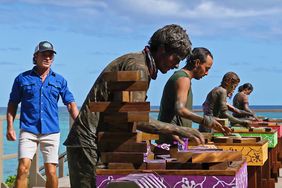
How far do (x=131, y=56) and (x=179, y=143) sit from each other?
75 centimetres

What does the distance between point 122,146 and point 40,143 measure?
125 inches

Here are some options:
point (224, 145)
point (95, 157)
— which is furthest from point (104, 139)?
point (224, 145)

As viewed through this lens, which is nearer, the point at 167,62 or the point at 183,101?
the point at 167,62

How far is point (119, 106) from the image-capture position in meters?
3.79

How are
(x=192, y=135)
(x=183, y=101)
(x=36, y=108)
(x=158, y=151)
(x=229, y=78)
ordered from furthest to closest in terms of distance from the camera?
(x=229, y=78)
(x=36, y=108)
(x=183, y=101)
(x=158, y=151)
(x=192, y=135)

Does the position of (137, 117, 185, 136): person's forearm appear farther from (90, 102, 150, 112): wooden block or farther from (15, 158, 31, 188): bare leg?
(15, 158, 31, 188): bare leg

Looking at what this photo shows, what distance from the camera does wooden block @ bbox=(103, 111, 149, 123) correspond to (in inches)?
147

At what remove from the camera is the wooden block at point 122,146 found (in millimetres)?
3770

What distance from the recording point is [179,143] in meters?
4.60

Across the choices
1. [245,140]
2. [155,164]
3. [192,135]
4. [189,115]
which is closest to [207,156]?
[155,164]

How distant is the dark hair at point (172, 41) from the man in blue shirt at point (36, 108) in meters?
2.64

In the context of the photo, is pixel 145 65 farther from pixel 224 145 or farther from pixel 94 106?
pixel 224 145

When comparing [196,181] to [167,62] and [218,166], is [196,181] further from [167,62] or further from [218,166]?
[167,62]

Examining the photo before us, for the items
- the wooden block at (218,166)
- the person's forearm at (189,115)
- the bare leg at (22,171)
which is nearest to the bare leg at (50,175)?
the bare leg at (22,171)
